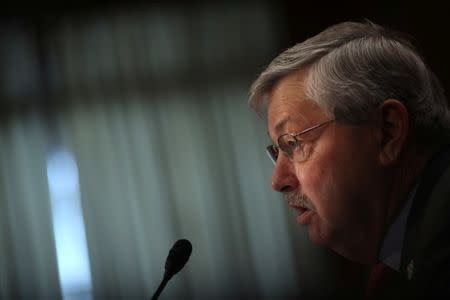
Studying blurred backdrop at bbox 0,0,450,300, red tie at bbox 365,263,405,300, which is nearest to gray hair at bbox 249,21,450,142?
red tie at bbox 365,263,405,300

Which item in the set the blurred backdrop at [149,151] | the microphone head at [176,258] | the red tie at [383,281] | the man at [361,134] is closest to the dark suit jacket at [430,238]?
the man at [361,134]

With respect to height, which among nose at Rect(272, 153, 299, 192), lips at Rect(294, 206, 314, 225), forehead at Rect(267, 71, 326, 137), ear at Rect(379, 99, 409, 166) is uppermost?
forehead at Rect(267, 71, 326, 137)

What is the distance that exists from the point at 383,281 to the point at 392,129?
1.03 ft

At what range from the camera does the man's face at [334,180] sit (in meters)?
1.21

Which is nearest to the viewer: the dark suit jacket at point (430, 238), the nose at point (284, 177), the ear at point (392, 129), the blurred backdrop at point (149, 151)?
the dark suit jacket at point (430, 238)

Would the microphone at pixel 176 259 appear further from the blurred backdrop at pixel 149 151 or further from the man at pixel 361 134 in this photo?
the blurred backdrop at pixel 149 151

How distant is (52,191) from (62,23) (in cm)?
112

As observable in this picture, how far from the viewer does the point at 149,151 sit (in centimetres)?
407

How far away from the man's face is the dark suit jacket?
0.45 feet

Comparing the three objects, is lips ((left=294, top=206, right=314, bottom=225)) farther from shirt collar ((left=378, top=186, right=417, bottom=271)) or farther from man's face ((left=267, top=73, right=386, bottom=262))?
shirt collar ((left=378, top=186, right=417, bottom=271))

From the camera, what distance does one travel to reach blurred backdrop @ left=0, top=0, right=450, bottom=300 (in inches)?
150

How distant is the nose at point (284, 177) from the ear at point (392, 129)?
18 cm

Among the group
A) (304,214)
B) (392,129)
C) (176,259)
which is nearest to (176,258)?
(176,259)

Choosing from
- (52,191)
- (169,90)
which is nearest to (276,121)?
(169,90)
